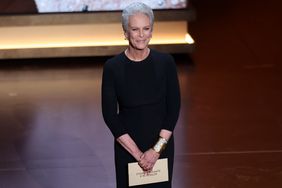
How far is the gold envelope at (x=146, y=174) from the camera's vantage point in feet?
7.57

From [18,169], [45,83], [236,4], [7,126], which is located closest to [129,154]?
[18,169]

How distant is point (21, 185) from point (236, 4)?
5.79 meters

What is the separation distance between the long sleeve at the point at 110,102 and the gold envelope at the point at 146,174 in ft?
0.48

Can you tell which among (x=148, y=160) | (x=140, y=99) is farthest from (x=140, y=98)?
(x=148, y=160)

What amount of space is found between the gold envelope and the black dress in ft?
0.20

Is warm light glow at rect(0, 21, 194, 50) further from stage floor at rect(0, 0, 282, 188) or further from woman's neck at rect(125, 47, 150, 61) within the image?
woman's neck at rect(125, 47, 150, 61)

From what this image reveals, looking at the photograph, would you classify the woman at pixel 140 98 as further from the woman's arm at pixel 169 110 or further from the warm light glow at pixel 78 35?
the warm light glow at pixel 78 35

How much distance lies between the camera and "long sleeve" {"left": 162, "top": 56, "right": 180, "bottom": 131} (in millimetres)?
2318

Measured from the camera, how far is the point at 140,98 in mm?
2291

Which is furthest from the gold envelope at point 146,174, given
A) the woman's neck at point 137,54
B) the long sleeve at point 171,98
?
the woman's neck at point 137,54

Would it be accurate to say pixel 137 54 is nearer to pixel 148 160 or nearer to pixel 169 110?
pixel 169 110

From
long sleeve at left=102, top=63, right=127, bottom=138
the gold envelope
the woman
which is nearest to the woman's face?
the woman

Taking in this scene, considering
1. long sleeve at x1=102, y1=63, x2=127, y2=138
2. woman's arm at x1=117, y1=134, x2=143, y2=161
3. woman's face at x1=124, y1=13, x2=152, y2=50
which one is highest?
woman's face at x1=124, y1=13, x2=152, y2=50

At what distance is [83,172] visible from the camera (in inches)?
145
